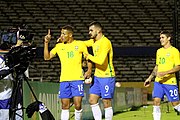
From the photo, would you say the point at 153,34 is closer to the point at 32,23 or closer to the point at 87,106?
the point at 32,23

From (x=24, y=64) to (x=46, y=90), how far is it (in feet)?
13.0

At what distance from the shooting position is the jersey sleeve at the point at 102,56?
28.1ft

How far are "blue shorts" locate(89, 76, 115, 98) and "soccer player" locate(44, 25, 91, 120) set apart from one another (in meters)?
0.20

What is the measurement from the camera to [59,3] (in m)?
27.8

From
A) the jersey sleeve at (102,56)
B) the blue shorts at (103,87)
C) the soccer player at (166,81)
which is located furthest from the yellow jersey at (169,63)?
the jersey sleeve at (102,56)

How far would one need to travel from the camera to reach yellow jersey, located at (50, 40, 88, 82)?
28.9 ft

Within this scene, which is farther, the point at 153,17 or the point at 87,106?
the point at 153,17

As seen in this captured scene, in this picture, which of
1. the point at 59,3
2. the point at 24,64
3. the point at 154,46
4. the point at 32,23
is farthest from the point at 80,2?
the point at 24,64

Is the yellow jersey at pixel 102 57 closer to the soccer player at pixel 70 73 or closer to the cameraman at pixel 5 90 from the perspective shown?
the soccer player at pixel 70 73

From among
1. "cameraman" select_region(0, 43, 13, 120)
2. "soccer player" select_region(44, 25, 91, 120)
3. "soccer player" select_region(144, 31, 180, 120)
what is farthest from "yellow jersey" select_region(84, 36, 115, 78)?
"cameraman" select_region(0, 43, 13, 120)

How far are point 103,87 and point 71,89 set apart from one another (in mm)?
491

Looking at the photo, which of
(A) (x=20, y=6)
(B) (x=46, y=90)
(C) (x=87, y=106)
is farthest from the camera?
(A) (x=20, y=6)

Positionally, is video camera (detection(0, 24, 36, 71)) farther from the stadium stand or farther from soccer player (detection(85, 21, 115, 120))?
the stadium stand

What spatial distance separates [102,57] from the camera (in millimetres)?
8578
